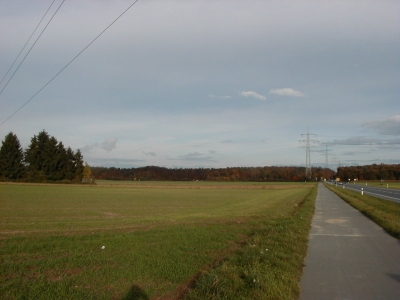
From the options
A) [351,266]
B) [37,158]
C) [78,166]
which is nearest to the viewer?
[351,266]

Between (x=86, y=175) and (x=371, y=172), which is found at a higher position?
(x=371, y=172)

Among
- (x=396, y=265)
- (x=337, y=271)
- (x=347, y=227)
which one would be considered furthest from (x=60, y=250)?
(x=347, y=227)

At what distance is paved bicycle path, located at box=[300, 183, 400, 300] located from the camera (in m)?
6.45

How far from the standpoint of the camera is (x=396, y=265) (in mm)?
8445

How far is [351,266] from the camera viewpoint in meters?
8.44

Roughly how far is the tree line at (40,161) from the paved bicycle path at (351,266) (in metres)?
98.6

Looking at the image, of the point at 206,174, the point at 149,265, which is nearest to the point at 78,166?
the point at 206,174

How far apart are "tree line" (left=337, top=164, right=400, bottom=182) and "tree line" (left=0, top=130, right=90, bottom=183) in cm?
12055

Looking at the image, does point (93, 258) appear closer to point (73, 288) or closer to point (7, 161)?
point (73, 288)

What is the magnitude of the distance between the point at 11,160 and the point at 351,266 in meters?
104

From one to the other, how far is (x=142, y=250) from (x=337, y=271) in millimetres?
5283

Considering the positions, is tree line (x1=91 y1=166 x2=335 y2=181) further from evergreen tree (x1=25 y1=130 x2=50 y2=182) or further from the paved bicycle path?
the paved bicycle path

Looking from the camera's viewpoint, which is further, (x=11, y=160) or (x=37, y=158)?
(x=37, y=158)

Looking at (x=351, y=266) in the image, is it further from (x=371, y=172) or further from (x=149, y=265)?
(x=371, y=172)
